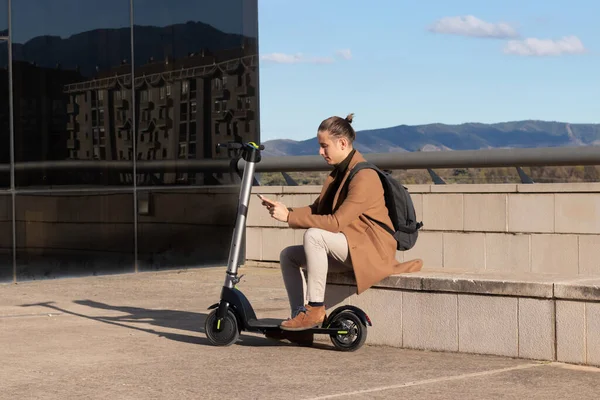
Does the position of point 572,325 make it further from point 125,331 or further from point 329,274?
point 125,331

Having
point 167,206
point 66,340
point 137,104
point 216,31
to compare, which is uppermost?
point 216,31

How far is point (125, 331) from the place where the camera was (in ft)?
28.2

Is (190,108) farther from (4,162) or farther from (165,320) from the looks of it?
(165,320)

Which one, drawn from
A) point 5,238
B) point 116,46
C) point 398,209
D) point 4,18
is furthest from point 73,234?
point 398,209

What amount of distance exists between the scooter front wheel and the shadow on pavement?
0.19m

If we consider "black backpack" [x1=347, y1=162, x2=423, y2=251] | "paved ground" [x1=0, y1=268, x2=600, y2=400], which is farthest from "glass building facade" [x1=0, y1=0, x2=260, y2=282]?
"black backpack" [x1=347, y1=162, x2=423, y2=251]

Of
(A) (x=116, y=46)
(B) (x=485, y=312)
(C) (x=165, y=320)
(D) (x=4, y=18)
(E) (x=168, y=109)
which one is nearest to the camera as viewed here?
(B) (x=485, y=312)

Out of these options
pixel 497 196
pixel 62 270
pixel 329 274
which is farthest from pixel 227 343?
pixel 62 270

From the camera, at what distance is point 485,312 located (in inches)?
281

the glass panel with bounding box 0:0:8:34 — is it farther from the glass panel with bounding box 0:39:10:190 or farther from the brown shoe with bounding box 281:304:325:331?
the brown shoe with bounding box 281:304:325:331

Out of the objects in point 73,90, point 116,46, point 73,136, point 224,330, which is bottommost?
point 224,330

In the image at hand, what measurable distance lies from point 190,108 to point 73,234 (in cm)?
236

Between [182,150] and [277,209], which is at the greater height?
[182,150]

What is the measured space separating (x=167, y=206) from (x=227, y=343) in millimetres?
7165
